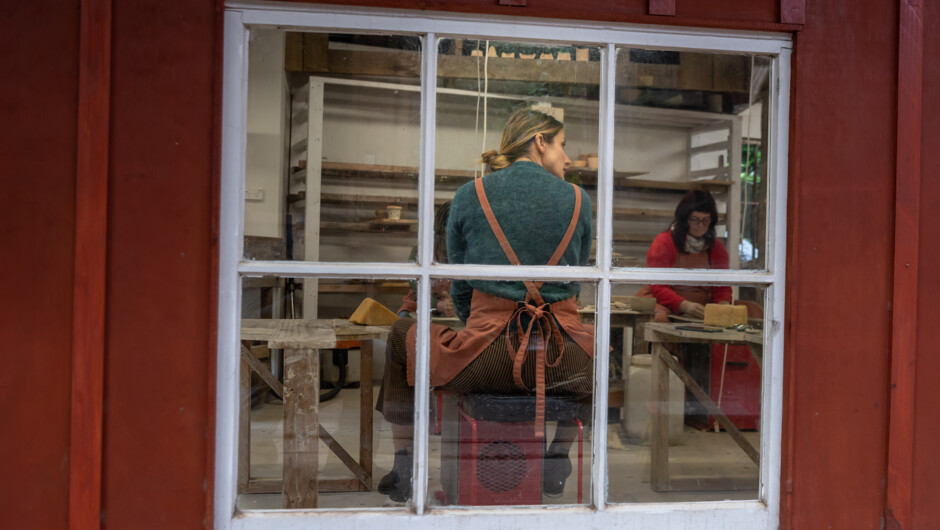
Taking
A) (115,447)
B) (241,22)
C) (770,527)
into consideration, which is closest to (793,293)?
(770,527)

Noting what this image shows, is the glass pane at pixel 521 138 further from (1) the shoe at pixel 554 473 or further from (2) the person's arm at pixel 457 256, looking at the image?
(1) the shoe at pixel 554 473

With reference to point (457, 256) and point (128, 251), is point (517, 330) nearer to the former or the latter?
point (457, 256)

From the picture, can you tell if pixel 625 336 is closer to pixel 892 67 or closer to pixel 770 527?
pixel 770 527

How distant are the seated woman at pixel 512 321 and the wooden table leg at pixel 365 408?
52 mm

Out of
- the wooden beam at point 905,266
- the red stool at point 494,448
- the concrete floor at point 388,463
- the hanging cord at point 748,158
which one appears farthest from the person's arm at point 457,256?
the wooden beam at point 905,266

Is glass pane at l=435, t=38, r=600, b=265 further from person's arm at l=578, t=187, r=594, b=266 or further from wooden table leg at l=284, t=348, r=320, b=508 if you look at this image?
wooden table leg at l=284, t=348, r=320, b=508

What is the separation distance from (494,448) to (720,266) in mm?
728

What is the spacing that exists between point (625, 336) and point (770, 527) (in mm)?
561

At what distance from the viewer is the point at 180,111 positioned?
1.33 metres

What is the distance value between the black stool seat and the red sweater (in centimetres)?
36

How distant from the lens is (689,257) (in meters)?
1.56

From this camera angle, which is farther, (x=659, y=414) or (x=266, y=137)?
(x=659, y=414)

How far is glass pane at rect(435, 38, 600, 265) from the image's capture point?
59.4 inches

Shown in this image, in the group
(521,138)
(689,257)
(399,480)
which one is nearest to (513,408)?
(399,480)
